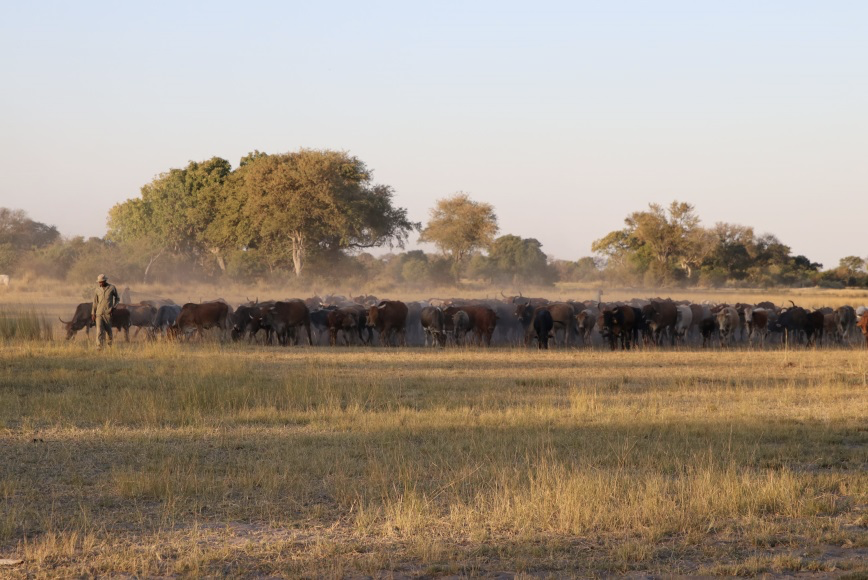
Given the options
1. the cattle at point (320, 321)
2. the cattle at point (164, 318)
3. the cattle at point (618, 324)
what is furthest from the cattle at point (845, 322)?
the cattle at point (164, 318)

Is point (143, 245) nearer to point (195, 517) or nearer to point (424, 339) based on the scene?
point (424, 339)

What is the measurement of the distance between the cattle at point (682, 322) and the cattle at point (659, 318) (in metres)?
0.23

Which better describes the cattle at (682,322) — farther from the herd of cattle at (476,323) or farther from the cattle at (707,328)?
the cattle at (707,328)

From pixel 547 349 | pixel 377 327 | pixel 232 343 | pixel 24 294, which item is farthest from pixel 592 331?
pixel 24 294

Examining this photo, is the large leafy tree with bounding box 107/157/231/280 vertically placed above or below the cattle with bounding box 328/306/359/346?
above

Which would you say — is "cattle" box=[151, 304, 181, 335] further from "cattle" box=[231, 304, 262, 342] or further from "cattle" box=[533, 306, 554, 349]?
"cattle" box=[533, 306, 554, 349]

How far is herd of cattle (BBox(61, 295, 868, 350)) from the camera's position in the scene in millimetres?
24891

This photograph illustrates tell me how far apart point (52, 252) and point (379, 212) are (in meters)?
21.6

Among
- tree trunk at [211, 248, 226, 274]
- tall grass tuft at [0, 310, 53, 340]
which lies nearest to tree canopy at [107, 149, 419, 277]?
tree trunk at [211, 248, 226, 274]

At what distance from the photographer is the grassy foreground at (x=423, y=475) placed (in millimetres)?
6383

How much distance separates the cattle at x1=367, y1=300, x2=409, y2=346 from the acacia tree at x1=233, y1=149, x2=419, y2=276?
85.6 feet

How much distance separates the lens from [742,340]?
94.7 feet

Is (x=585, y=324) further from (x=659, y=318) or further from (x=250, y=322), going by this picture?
Result: (x=250, y=322)

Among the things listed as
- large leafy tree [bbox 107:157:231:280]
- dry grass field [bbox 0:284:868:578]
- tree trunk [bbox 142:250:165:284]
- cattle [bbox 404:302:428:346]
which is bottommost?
dry grass field [bbox 0:284:868:578]
